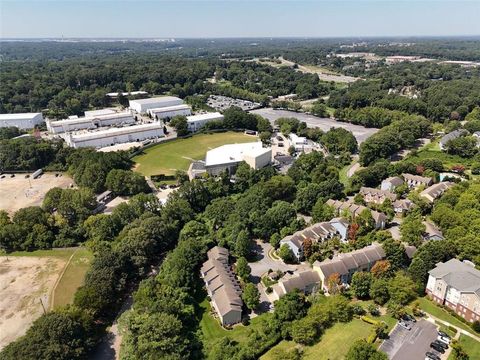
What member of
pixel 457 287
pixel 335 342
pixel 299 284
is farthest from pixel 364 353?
pixel 457 287

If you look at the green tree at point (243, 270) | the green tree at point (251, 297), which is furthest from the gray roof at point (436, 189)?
the green tree at point (251, 297)

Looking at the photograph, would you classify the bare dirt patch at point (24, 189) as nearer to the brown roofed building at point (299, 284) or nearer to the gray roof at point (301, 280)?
the brown roofed building at point (299, 284)

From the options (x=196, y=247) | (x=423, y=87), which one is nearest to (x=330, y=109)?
(x=423, y=87)

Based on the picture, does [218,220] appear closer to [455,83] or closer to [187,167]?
[187,167]

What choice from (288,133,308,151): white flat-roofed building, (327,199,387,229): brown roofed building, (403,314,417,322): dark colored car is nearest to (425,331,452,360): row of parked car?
(403,314,417,322): dark colored car

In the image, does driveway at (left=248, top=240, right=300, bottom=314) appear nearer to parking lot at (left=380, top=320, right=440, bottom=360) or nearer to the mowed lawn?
parking lot at (left=380, top=320, right=440, bottom=360)

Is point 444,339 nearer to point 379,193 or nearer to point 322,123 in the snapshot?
point 379,193
